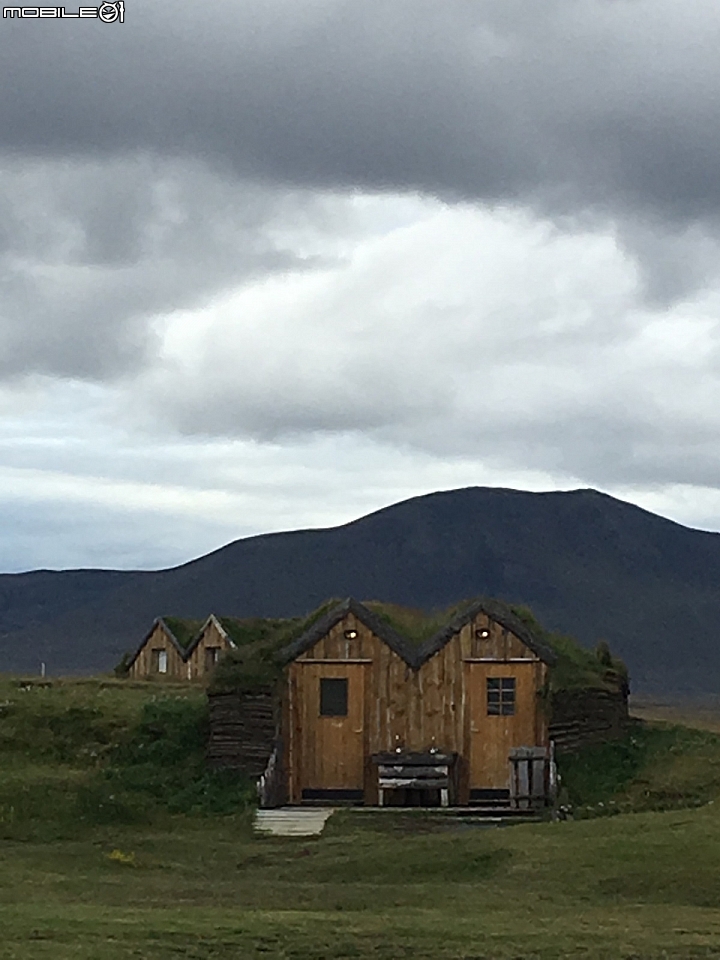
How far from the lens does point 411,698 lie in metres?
39.5

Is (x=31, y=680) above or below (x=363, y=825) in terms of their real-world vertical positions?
above

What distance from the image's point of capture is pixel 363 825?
33.4 m

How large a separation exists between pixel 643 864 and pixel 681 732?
1569 cm

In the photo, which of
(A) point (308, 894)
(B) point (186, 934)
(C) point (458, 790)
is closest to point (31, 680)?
(C) point (458, 790)

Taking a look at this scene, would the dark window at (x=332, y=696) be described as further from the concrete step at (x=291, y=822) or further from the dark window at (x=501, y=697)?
the concrete step at (x=291, y=822)

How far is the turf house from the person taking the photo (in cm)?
3891

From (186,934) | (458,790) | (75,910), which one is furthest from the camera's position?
(458,790)

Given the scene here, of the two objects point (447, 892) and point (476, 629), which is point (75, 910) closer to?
point (447, 892)

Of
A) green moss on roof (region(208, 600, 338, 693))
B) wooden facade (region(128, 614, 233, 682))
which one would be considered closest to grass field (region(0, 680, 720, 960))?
green moss on roof (region(208, 600, 338, 693))

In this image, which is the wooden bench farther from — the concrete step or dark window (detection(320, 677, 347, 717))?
the concrete step

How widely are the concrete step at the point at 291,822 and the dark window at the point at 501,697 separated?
5.61 meters

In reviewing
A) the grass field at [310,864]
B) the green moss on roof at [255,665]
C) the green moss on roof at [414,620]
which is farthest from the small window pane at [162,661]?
the green moss on roof at [255,665]

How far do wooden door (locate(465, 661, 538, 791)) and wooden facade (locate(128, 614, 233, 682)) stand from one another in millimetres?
22656

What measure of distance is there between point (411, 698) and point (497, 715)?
2208 mm
